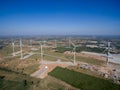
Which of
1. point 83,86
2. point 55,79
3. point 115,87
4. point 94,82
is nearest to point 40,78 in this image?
point 55,79

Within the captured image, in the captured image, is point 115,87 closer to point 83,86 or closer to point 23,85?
point 83,86

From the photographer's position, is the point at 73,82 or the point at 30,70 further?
the point at 30,70

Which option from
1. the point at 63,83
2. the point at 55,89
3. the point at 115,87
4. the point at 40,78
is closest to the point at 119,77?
the point at 115,87

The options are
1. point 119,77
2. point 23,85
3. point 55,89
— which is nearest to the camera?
point 55,89

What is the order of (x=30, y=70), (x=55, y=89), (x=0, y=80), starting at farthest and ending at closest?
(x=30, y=70) < (x=0, y=80) < (x=55, y=89)

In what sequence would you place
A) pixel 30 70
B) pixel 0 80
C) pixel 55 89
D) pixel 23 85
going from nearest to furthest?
pixel 55 89, pixel 23 85, pixel 0 80, pixel 30 70

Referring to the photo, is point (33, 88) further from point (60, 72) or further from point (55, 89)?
point (60, 72)
